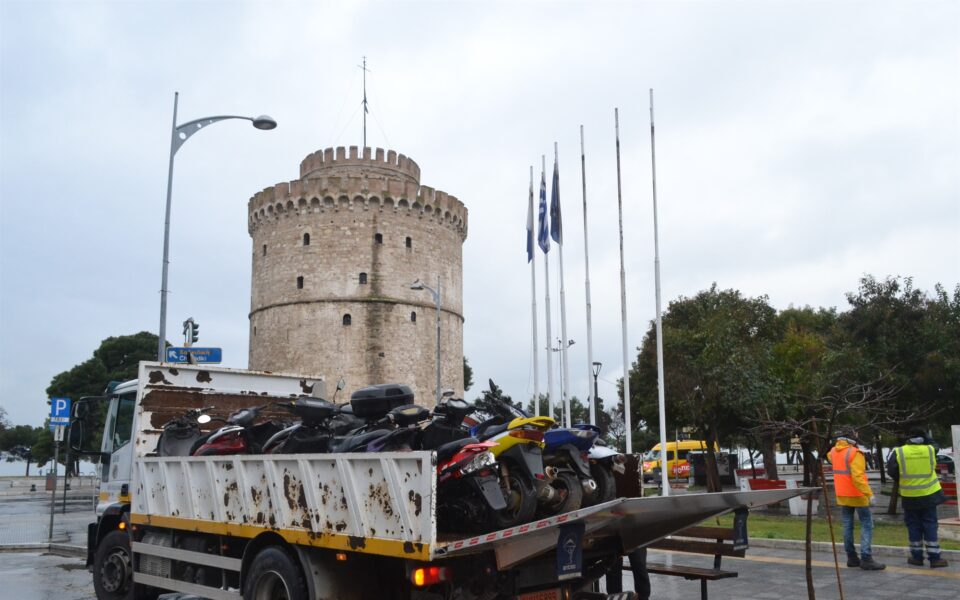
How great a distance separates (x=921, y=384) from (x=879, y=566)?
1156 cm

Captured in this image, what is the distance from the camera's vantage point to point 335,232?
42.3 m

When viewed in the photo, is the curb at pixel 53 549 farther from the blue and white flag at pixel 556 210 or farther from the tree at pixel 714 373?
the tree at pixel 714 373

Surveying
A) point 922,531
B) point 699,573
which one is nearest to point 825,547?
point 922,531

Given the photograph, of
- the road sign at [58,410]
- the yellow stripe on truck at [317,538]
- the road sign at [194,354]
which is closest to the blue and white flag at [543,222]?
the road sign at [194,354]

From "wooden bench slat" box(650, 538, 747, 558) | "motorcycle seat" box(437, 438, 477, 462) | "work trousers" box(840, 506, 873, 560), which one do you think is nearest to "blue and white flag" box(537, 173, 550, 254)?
"work trousers" box(840, 506, 873, 560)

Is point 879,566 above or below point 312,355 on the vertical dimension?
below

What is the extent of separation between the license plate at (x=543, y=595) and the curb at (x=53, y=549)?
39.1ft

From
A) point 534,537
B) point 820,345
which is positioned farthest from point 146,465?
point 820,345

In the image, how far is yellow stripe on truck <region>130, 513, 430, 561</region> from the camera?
484cm

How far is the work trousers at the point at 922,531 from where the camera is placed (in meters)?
9.61

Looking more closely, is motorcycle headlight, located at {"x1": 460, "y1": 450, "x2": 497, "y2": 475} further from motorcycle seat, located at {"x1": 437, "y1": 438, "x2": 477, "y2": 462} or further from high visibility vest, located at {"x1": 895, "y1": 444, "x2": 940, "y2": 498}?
high visibility vest, located at {"x1": 895, "y1": 444, "x2": 940, "y2": 498}

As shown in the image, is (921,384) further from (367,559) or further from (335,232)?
(335,232)

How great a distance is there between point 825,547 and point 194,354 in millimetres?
9615

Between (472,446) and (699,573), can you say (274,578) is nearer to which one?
(472,446)
